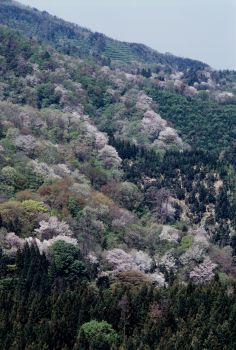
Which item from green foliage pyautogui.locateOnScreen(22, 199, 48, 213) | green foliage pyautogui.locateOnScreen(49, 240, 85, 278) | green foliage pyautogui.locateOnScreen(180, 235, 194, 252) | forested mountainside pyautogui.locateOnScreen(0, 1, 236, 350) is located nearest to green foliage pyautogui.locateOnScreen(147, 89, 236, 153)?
forested mountainside pyautogui.locateOnScreen(0, 1, 236, 350)

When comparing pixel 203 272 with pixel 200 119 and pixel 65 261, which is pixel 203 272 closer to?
pixel 65 261

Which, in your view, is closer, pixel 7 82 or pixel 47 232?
pixel 47 232

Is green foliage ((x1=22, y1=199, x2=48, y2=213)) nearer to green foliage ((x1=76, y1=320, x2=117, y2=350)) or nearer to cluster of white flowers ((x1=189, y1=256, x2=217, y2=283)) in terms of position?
cluster of white flowers ((x1=189, y1=256, x2=217, y2=283))

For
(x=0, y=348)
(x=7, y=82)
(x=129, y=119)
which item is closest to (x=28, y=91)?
(x=7, y=82)

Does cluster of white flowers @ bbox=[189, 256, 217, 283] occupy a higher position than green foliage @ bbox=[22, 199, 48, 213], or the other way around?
green foliage @ bbox=[22, 199, 48, 213]

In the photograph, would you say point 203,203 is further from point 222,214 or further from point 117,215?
point 117,215

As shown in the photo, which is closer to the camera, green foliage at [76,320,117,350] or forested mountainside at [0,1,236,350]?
green foliage at [76,320,117,350]

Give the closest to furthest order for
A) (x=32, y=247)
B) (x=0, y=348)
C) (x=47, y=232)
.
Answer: (x=0, y=348)
(x=32, y=247)
(x=47, y=232)

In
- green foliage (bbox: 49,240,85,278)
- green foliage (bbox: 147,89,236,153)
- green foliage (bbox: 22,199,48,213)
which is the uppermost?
green foliage (bbox: 147,89,236,153)
